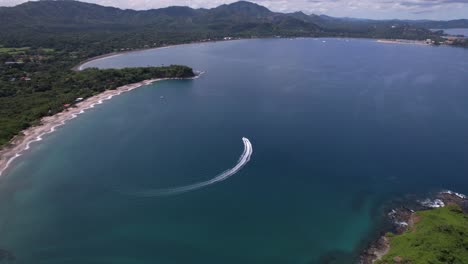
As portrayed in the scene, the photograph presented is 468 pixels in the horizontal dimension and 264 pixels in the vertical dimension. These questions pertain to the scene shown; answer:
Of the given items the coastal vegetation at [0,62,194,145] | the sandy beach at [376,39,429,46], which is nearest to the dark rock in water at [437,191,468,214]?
the coastal vegetation at [0,62,194,145]

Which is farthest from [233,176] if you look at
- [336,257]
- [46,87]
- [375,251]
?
[46,87]

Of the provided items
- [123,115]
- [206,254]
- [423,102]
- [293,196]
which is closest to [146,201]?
[206,254]

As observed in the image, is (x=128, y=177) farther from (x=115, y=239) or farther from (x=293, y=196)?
(x=293, y=196)

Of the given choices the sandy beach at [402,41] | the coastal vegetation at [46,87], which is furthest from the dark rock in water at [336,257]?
the sandy beach at [402,41]

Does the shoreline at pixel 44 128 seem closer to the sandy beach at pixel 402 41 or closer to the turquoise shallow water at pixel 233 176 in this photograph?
the turquoise shallow water at pixel 233 176

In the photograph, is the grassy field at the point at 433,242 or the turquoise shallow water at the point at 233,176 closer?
the grassy field at the point at 433,242

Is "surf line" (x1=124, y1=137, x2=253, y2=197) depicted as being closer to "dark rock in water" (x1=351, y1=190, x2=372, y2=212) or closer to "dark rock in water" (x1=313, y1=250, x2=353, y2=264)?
"dark rock in water" (x1=351, y1=190, x2=372, y2=212)

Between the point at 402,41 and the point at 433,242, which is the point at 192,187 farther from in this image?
the point at 402,41
